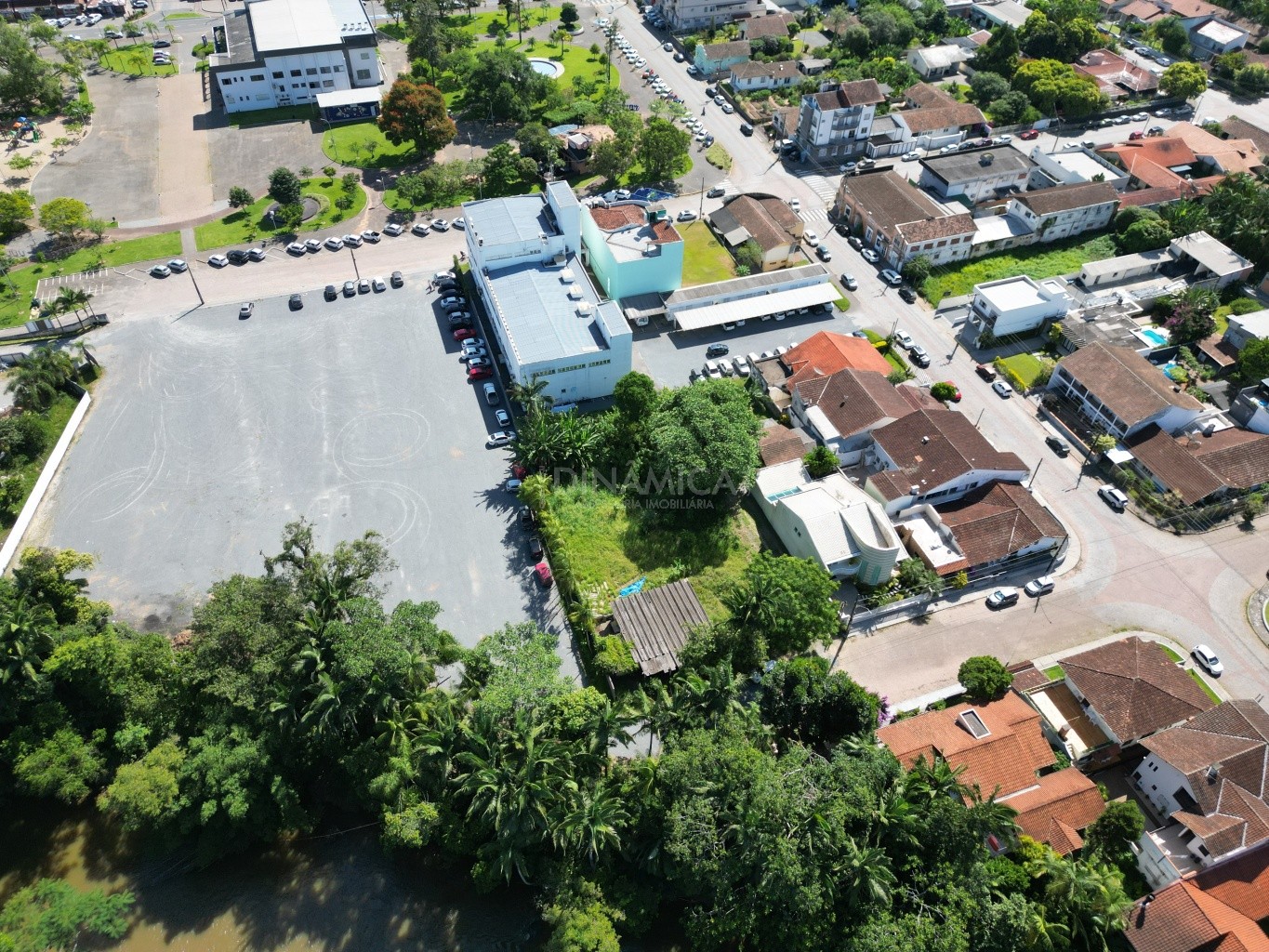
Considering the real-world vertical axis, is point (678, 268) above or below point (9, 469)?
above

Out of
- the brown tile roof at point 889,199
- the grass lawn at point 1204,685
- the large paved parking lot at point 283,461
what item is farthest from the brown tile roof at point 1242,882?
the brown tile roof at point 889,199

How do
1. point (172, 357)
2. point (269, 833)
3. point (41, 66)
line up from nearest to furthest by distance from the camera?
point (269, 833)
point (172, 357)
point (41, 66)

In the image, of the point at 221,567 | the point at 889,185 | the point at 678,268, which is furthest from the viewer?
the point at 889,185

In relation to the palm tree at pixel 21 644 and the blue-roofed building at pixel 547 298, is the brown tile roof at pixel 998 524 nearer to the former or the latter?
the blue-roofed building at pixel 547 298

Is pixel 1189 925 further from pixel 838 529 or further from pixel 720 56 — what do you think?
pixel 720 56

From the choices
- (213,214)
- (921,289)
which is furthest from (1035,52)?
(213,214)

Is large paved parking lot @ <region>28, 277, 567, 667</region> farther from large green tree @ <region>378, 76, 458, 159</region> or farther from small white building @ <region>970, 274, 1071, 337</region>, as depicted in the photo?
small white building @ <region>970, 274, 1071, 337</region>

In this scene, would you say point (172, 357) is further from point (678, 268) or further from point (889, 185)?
point (889, 185)

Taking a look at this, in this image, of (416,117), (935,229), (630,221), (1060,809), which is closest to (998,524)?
(1060,809)

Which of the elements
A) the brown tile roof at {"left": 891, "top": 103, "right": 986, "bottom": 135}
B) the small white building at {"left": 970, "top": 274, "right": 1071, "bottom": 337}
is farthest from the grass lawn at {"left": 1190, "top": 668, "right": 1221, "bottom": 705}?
the brown tile roof at {"left": 891, "top": 103, "right": 986, "bottom": 135}
